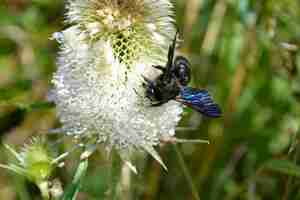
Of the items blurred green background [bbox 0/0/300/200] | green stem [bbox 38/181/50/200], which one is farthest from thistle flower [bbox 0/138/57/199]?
blurred green background [bbox 0/0/300/200]

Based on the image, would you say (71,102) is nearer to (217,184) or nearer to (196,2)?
(217,184)

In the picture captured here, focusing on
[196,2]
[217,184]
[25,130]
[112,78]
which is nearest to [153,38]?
[112,78]

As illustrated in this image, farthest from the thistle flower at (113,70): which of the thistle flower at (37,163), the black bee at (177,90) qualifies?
the thistle flower at (37,163)

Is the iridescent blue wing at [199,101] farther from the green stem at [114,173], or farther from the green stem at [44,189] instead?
the green stem at [44,189]

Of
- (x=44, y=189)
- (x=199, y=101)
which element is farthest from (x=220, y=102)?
(x=44, y=189)

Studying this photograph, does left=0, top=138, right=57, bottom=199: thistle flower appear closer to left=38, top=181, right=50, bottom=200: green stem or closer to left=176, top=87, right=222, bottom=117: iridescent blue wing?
left=38, top=181, right=50, bottom=200: green stem

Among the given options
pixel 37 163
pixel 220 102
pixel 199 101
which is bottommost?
pixel 220 102

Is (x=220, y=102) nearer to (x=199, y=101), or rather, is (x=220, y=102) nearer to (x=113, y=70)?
(x=199, y=101)
